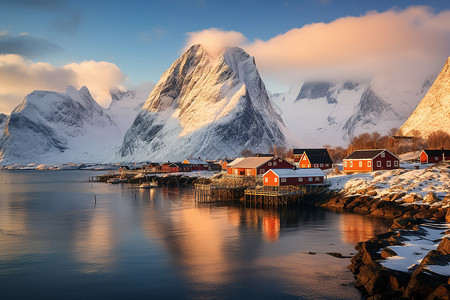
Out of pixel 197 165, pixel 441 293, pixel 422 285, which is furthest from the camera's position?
pixel 197 165

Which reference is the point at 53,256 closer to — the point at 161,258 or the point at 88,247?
the point at 88,247

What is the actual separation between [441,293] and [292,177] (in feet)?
139

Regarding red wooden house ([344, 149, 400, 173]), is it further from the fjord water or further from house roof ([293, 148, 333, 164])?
the fjord water

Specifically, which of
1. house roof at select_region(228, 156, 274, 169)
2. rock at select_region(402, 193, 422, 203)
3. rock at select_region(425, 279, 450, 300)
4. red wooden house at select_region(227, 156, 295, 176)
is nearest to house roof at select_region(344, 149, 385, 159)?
red wooden house at select_region(227, 156, 295, 176)

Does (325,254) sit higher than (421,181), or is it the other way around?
(421,181)

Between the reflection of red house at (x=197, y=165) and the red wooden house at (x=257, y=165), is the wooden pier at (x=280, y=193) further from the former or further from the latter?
the reflection of red house at (x=197, y=165)

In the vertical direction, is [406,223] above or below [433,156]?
below

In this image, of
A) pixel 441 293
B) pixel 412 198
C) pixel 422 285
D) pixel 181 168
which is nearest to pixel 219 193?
pixel 412 198

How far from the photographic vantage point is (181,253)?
96.5 ft

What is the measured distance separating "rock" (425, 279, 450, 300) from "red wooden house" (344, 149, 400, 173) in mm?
50663

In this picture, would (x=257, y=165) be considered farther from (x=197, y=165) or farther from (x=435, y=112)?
(x=435, y=112)

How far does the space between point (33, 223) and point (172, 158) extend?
130 metres


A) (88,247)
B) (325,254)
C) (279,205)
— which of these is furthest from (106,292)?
(279,205)

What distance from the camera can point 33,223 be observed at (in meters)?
44.5
